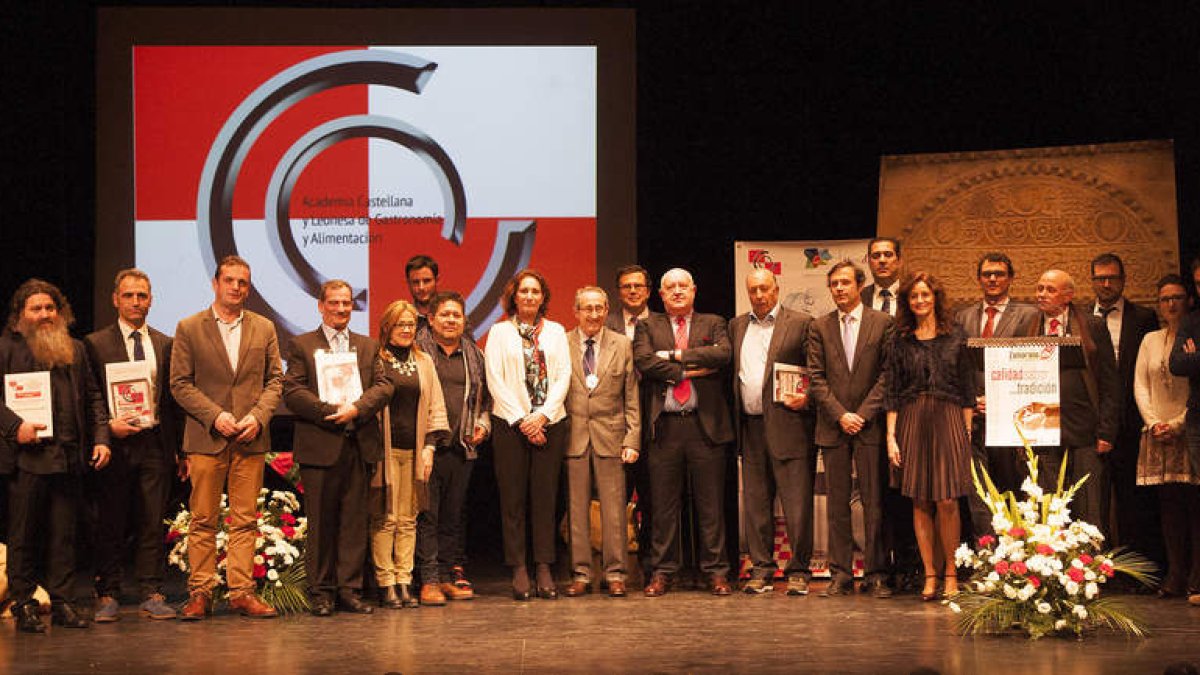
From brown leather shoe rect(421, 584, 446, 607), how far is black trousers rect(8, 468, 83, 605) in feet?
5.15

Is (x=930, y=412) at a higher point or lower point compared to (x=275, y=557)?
higher

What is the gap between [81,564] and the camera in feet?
25.0

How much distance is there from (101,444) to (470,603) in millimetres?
1852

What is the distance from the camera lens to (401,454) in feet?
20.2

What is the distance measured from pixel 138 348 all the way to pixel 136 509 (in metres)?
0.77

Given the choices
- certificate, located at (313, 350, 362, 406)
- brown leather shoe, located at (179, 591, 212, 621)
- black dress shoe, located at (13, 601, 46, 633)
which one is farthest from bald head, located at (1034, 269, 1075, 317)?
black dress shoe, located at (13, 601, 46, 633)

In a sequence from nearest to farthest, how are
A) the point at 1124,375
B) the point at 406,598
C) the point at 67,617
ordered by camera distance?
the point at 67,617 → the point at 406,598 → the point at 1124,375

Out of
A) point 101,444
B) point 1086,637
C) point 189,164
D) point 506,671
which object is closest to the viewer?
point 506,671

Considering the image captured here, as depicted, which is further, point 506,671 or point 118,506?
point 118,506

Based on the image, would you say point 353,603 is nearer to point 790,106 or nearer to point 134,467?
point 134,467

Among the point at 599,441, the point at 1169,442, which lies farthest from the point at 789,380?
the point at 1169,442

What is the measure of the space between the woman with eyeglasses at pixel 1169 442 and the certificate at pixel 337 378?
375 centimetres

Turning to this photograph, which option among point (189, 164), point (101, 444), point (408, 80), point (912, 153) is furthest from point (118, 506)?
point (912, 153)

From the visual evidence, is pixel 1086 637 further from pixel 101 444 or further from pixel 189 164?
pixel 189 164
